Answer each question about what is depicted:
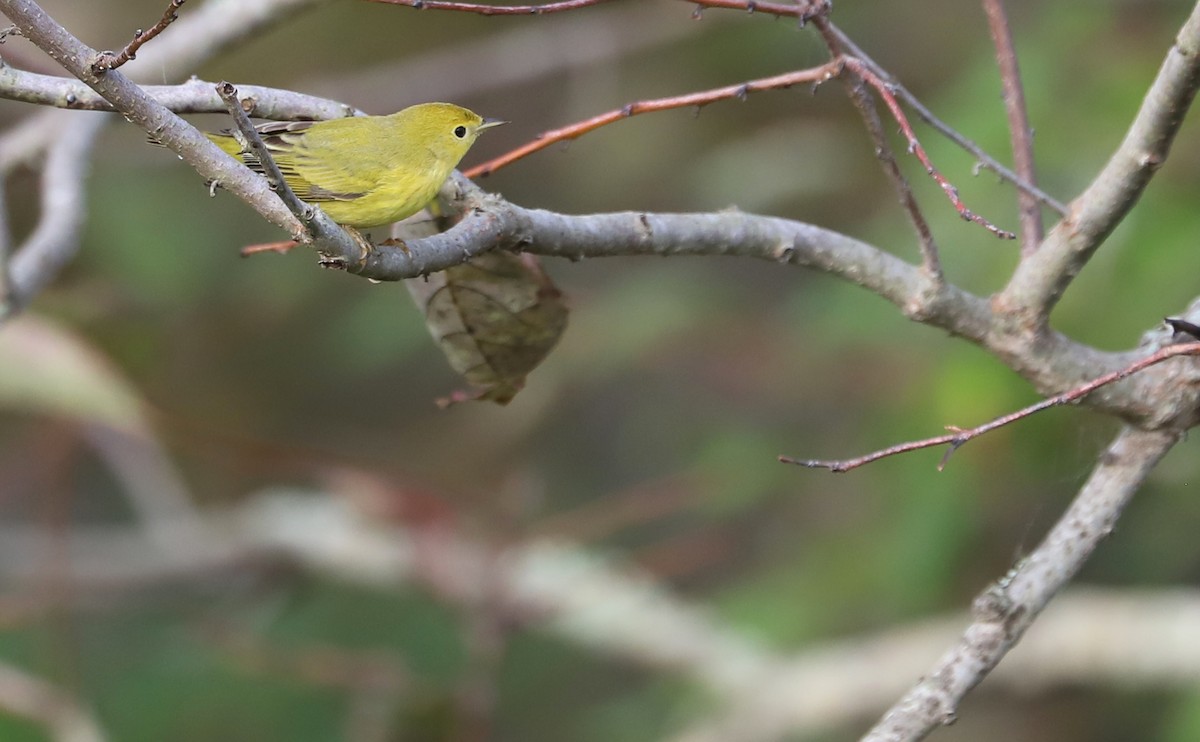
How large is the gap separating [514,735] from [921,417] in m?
3.38

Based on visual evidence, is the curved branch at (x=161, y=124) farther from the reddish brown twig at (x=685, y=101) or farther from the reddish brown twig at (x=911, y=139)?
the reddish brown twig at (x=911, y=139)

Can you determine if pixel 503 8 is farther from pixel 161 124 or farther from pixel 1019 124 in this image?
pixel 1019 124

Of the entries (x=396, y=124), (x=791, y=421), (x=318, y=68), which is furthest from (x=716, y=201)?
(x=396, y=124)

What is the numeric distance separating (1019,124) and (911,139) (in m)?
0.53

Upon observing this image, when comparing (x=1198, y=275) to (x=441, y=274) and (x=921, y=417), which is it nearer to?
(x=921, y=417)

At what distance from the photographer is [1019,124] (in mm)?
1877

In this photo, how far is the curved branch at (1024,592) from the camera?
1.54m

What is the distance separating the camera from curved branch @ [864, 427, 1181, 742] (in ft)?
5.05

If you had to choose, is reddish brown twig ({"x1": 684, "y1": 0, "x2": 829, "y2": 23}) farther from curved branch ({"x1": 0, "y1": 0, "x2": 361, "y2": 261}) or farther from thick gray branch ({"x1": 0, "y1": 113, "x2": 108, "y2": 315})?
thick gray branch ({"x1": 0, "y1": 113, "x2": 108, "y2": 315})

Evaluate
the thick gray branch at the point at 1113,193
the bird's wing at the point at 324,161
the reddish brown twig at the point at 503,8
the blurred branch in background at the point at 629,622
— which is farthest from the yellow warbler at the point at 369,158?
the blurred branch in background at the point at 629,622

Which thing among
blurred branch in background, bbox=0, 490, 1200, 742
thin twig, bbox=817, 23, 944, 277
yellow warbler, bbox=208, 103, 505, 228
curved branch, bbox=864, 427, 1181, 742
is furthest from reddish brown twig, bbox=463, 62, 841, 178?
blurred branch in background, bbox=0, 490, 1200, 742

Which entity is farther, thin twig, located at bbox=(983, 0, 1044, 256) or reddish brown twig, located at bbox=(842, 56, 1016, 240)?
thin twig, located at bbox=(983, 0, 1044, 256)

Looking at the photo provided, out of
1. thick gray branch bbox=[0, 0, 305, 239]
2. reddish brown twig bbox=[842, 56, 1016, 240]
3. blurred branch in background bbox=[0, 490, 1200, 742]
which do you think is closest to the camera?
thick gray branch bbox=[0, 0, 305, 239]

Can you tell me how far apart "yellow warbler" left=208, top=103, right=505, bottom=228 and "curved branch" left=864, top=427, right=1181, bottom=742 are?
3.10 ft
